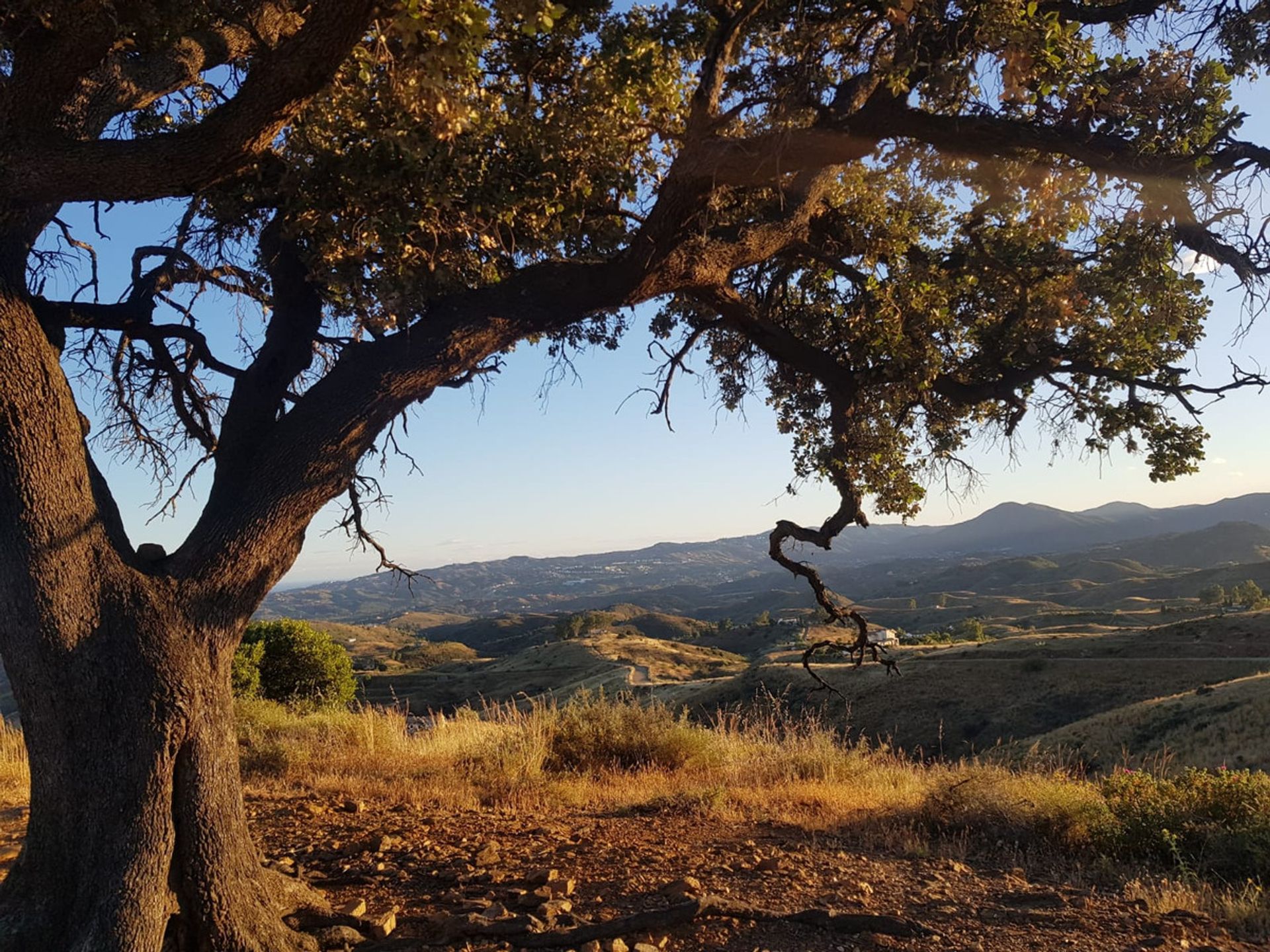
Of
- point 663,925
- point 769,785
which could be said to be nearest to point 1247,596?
point 769,785

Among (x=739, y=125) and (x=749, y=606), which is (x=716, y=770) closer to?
(x=739, y=125)

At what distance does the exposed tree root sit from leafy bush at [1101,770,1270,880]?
2.75 meters

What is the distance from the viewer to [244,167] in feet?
12.8

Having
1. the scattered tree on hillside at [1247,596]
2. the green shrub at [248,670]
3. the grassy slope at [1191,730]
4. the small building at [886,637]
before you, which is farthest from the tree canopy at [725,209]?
the scattered tree on hillside at [1247,596]

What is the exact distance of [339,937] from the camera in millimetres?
3609

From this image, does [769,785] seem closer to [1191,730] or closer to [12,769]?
[12,769]

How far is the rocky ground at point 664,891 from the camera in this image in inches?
143

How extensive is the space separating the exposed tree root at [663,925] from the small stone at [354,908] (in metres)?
0.30

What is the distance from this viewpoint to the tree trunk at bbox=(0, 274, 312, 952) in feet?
10.7

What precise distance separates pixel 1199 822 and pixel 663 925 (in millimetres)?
4520

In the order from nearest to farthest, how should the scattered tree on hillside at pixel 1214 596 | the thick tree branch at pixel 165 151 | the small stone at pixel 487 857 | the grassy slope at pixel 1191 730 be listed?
the thick tree branch at pixel 165 151
the small stone at pixel 487 857
the grassy slope at pixel 1191 730
the scattered tree on hillside at pixel 1214 596

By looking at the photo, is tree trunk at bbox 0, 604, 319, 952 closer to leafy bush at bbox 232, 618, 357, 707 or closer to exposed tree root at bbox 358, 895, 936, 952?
exposed tree root at bbox 358, 895, 936, 952

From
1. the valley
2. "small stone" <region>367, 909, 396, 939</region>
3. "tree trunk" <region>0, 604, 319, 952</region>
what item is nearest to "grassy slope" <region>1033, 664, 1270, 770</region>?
the valley

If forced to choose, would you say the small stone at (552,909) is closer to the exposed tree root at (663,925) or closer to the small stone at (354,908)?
the exposed tree root at (663,925)
